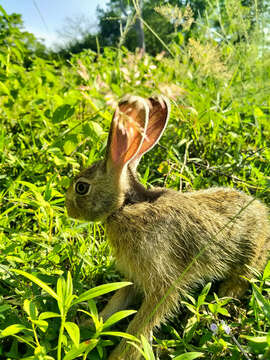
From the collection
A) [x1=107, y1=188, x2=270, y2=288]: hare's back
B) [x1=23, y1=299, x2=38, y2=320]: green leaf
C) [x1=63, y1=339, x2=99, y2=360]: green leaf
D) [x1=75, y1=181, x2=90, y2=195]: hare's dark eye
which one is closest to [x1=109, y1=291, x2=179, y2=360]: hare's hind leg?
[x1=107, y1=188, x2=270, y2=288]: hare's back

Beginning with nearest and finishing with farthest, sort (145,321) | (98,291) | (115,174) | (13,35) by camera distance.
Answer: (98,291), (145,321), (115,174), (13,35)

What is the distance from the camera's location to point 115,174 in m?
2.28

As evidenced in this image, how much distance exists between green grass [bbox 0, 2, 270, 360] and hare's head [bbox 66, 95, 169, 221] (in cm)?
16

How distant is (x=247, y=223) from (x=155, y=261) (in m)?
0.81

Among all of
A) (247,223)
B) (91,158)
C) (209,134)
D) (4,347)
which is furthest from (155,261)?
(209,134)

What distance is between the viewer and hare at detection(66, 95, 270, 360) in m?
2.09

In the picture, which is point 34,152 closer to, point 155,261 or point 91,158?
point 91,158

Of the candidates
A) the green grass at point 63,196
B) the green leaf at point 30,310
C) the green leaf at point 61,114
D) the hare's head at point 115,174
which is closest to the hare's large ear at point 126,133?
the hare's head at point 115,174

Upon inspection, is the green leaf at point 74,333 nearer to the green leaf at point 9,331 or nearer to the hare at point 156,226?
the green leaf at point 9,331

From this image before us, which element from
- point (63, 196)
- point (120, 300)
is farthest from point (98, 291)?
point (63, 196)

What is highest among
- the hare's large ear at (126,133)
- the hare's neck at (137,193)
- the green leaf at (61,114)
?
the green leaf at (61,114)

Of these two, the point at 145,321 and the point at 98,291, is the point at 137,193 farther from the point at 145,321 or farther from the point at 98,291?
the point at 98,291

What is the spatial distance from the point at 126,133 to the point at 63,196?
2.87ft

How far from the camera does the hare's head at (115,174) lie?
217cm
